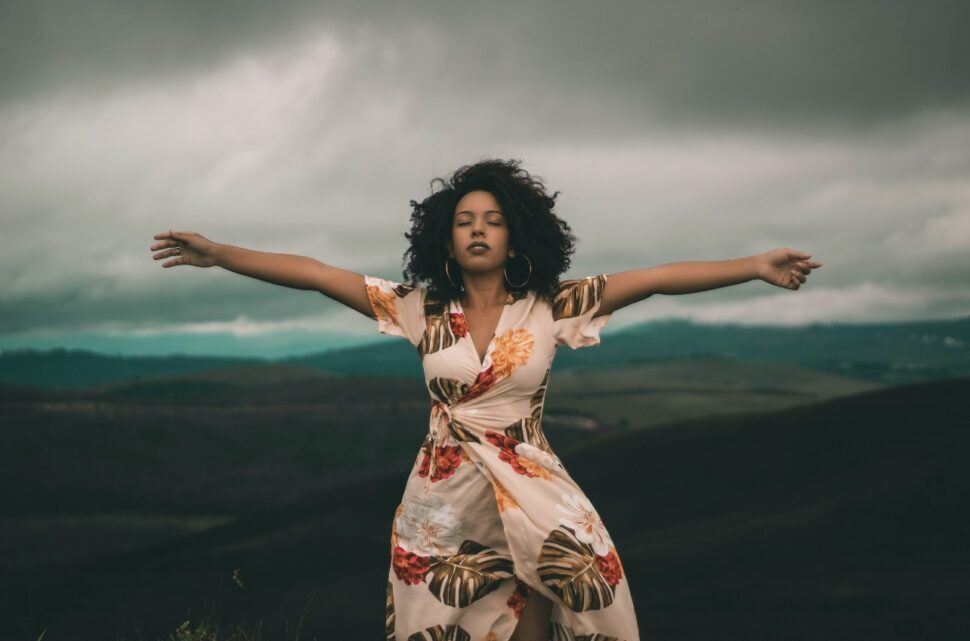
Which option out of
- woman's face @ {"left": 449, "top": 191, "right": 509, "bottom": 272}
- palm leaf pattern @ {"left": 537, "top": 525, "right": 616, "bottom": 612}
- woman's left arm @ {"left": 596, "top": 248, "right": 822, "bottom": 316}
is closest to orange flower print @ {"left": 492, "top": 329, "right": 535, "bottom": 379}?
woman's face @ {"left": 449, "top": 191, "right": 509, "bottom": 272}

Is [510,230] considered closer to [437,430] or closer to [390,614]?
[437,430]

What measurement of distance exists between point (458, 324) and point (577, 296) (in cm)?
60

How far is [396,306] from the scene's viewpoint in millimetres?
5383

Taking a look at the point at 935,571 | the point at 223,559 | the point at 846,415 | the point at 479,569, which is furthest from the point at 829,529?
the point at 223,559

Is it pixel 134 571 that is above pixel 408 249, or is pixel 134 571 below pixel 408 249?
below

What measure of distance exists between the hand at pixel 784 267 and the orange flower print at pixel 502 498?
1594mm

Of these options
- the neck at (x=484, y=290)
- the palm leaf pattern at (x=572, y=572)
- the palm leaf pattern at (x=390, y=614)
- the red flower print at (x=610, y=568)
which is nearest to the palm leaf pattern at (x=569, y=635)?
the palm leaf pattern at (x=572, y=572)

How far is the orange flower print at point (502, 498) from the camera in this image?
15.7 ft

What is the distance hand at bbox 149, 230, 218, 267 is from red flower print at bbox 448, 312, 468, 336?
1266 mm

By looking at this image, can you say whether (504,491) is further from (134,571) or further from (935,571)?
(134,571)

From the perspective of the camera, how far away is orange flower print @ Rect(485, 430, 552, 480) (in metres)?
4.90

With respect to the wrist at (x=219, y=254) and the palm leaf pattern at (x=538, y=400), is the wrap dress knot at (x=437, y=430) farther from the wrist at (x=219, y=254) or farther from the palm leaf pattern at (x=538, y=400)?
the wrist at (x=219, y=254)

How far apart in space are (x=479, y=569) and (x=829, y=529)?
6728mm

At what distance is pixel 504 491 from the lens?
484 cm
